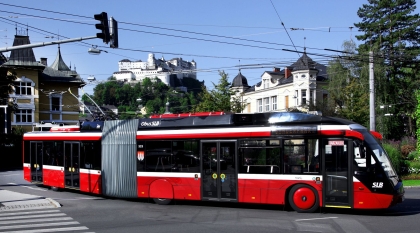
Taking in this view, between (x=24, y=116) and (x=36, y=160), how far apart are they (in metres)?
30.8

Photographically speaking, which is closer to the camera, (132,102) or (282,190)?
(282,190)

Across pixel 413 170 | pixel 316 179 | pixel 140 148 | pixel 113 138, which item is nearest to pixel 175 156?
pixel 140 148

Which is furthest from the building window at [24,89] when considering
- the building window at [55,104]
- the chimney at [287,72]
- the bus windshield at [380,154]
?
the bus windshield at [380,154]

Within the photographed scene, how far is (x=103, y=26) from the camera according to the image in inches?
616

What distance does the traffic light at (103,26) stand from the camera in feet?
51.2

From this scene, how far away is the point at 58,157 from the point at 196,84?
4338 inches

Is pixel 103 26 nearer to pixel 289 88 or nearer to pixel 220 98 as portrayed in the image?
pixel 220 98

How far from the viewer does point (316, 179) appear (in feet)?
45.7

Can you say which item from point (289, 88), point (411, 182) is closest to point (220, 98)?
point (289, 88)

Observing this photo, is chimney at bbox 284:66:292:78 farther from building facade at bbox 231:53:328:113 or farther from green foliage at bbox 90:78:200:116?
green foliage at bbox 90:78:200:116

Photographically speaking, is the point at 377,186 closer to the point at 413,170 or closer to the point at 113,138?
the point at 113,138

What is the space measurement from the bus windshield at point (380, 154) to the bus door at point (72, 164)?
11.5 meters

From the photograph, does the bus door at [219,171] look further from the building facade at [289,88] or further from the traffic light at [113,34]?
the building facade at [289,88]

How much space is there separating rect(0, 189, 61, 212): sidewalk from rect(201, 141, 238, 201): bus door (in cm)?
520
